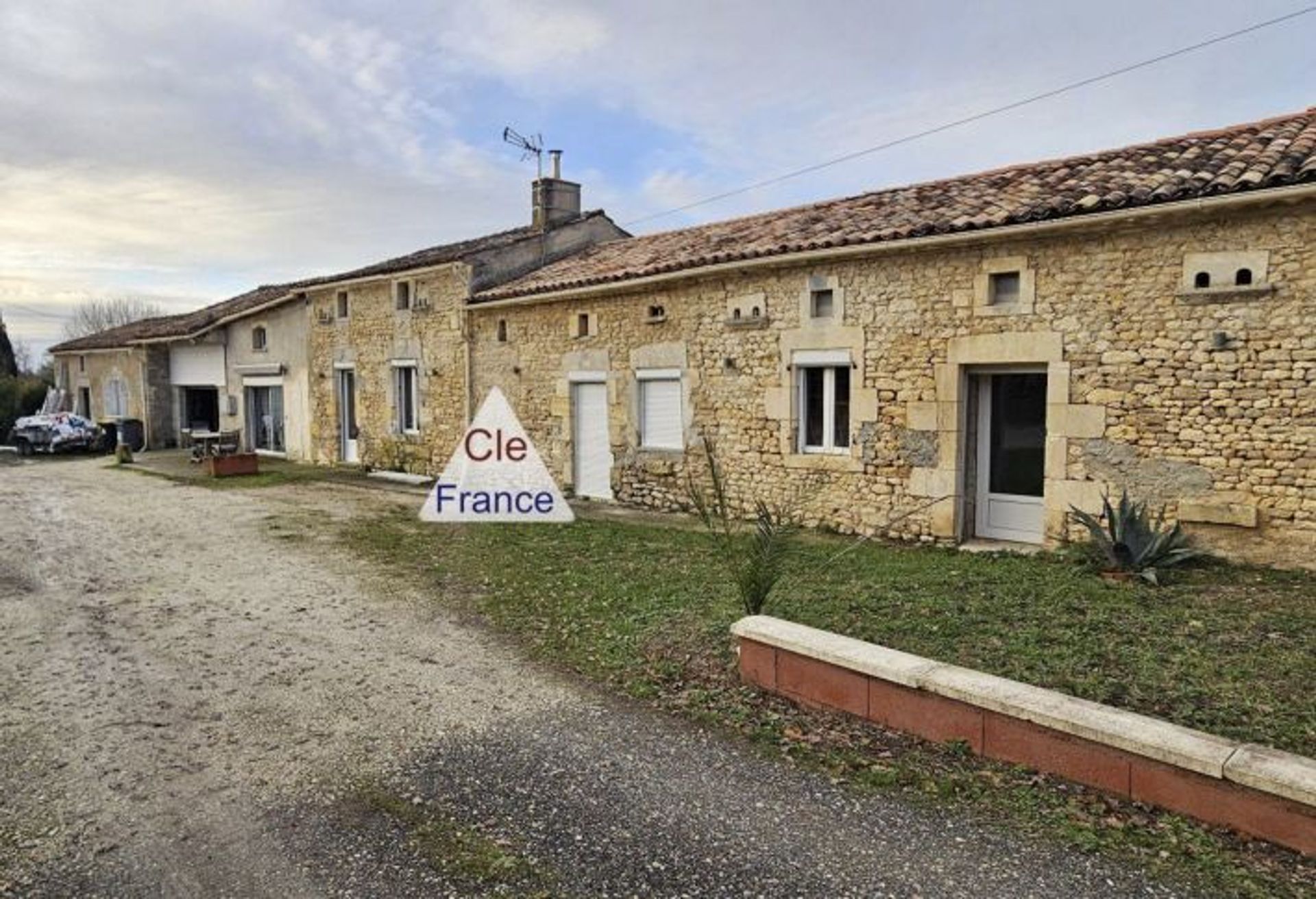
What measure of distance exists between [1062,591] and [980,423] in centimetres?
295

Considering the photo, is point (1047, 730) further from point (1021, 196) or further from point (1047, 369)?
point (1021, 196)

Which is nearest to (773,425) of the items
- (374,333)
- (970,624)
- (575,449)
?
(575,449)

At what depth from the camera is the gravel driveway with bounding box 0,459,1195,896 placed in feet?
10.1

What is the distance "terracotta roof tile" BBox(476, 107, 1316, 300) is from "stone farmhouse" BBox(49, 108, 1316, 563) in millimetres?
37

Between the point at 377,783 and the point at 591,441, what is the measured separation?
391 inches

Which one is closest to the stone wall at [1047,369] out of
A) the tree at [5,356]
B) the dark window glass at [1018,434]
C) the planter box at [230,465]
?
A: the dark window glass at [1018,434]

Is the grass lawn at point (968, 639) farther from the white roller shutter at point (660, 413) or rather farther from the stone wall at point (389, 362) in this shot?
the stone wall at point (389, 362)

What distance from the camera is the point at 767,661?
15.8ft

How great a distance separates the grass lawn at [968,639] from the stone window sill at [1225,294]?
7.73 ft

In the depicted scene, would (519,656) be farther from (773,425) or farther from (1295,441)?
(1295,441)

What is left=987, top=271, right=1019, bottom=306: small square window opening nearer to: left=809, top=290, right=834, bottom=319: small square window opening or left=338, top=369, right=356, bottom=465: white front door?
left=809, top=290, right=834, bottom=319: small square window opening

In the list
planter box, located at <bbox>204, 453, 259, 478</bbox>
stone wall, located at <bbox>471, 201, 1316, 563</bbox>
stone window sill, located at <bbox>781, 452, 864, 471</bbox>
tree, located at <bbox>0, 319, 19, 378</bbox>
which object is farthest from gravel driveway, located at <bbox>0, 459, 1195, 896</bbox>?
tree, located at <bbox>0, 319, 19, 378</bbox>

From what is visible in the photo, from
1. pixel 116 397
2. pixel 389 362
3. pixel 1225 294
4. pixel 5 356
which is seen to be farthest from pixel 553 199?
pixel 5 356

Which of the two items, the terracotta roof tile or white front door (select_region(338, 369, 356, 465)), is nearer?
the terracotta roof tile
